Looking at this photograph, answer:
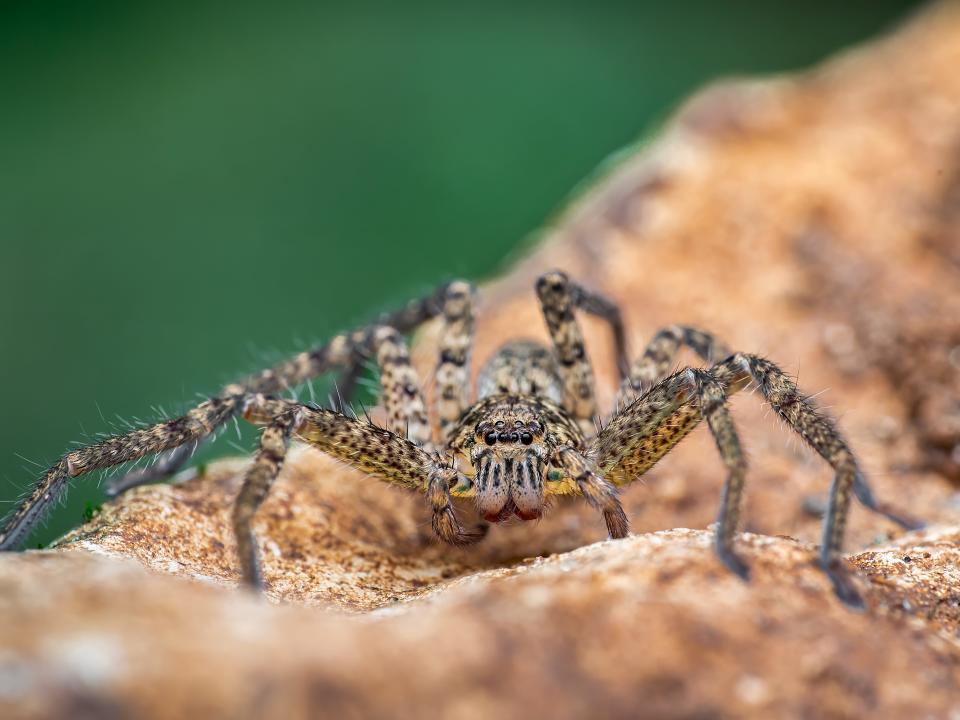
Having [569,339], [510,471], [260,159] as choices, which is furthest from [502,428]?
[260,159]

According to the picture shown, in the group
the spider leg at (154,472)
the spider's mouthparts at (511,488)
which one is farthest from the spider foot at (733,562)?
the spider leg at (154,472)

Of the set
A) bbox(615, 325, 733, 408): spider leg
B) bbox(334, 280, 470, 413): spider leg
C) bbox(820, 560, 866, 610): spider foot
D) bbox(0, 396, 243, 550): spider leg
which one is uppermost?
bbox(0, 396, 243, 550): spider leg

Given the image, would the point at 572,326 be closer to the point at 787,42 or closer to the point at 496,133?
the point at 496,133

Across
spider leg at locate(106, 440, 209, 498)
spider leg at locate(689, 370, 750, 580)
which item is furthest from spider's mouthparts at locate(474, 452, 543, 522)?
spider leg at locate(106, 440, 209, 498)

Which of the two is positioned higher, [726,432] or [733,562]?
[726,432]

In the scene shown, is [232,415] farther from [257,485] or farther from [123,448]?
[257,485]

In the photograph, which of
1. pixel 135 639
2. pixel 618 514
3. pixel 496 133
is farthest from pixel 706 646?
pixel 496 133

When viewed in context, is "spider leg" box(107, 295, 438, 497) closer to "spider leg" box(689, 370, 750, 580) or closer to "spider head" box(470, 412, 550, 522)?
"spider head" box(470, 412, 550, 522)

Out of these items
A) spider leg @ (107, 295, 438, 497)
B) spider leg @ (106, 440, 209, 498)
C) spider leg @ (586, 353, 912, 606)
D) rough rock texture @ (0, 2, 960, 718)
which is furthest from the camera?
spider leg @ (107, 295, 438, 497)
